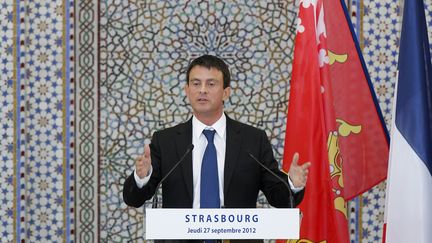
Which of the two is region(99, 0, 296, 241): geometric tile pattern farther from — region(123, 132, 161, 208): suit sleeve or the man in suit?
region(123, 132, 161, 208): suit sleeve

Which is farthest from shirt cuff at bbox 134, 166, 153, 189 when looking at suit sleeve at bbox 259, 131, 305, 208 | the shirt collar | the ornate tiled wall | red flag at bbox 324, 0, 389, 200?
the ornate tiled wall

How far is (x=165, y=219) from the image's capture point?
6.75ft

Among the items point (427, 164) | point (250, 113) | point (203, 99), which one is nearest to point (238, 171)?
point (203, 99)

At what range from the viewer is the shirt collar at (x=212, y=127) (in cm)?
264

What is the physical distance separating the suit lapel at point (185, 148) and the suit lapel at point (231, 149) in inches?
4.9

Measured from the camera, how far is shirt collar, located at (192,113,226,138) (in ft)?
8.68

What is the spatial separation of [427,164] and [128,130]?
6.06 feet

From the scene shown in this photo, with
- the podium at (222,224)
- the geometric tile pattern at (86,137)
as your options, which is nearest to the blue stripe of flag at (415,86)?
the podium at (222,224)

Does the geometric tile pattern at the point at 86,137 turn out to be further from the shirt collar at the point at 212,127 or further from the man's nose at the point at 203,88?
the man's nose at the point at 203,88

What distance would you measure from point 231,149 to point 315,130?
66cm

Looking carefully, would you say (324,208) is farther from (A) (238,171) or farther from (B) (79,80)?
(B) (79,80)

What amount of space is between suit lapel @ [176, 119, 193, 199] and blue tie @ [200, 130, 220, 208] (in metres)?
0.05

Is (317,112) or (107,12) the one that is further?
(107,12)

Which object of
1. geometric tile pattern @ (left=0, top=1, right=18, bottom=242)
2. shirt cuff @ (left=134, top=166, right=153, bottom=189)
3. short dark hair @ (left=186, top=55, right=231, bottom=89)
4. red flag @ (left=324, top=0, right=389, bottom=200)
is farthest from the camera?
geometric tile pattern @ (left=0, top=1, right=18, bottom=242)
